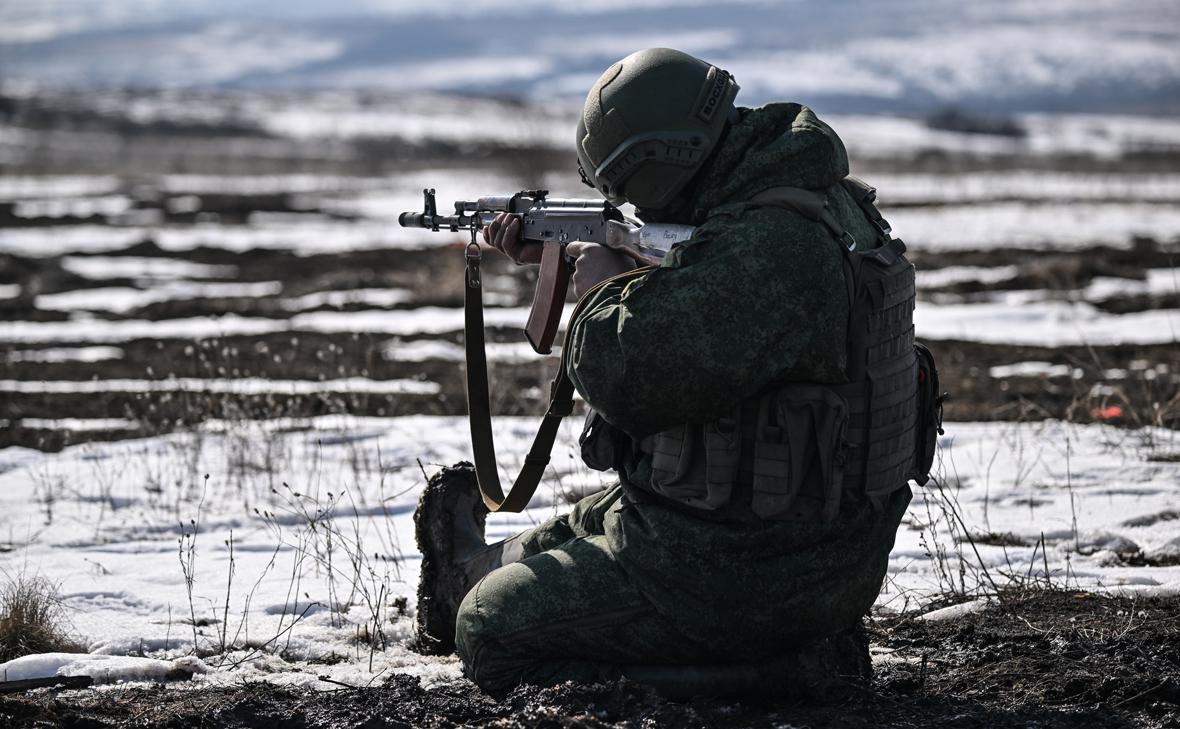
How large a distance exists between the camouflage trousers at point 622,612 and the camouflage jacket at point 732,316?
1.19ft

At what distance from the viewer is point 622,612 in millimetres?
3111

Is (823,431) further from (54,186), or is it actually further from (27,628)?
(54,186)

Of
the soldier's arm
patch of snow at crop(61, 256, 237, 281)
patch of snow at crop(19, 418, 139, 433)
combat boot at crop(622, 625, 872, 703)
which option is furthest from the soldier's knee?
patch of snow at crop(61, 256, 237, 281)

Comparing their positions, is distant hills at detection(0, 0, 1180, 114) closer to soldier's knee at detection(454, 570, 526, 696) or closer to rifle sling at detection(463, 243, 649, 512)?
rifle sling at detection(463, 243, 649, 512)

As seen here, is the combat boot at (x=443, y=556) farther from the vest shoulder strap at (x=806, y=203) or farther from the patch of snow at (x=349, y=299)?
the patch of snow at (x=349, y=299)

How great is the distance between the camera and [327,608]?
4.37 meters

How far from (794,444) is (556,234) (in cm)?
126

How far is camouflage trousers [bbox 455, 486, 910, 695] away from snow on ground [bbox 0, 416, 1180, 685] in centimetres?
59

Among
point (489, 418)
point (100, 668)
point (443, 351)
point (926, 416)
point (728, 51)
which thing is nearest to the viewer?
point (926, 416)

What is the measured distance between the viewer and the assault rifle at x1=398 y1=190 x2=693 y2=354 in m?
3.36

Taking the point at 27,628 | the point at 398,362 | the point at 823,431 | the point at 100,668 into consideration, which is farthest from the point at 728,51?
the point at 823,431

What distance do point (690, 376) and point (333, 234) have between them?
17056 mm

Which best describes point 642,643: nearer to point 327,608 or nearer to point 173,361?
point 327,608

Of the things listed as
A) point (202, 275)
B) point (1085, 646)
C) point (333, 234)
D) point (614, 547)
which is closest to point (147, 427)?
point (614, 547)
